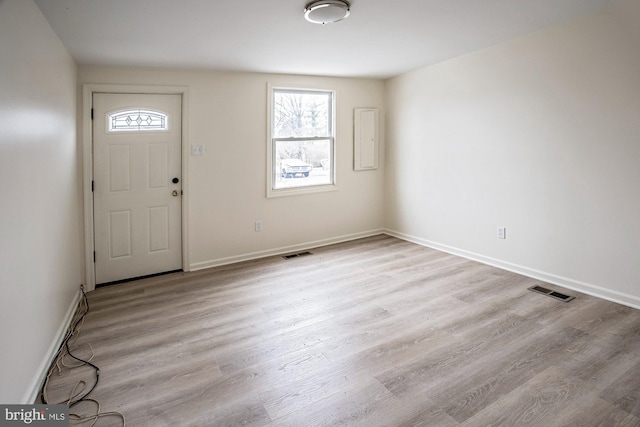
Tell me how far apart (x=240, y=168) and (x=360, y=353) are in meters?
2.82

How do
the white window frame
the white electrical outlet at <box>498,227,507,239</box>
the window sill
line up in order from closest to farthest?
the white electrical outlet at <box>498,227,507,239</box>
the white window frame
the window sill

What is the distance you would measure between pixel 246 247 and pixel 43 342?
2537 mm

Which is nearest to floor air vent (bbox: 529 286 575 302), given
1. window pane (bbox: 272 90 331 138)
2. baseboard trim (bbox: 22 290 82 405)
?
window pane (bbox: 272 90 331 138)

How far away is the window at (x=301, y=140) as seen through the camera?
487cm

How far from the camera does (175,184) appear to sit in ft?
13.9

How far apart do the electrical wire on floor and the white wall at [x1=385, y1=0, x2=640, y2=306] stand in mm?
3788

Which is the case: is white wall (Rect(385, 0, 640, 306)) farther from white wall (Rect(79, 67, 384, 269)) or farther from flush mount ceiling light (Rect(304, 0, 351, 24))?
flush mount ceiling light (Rect(304, 0, 351, 24))

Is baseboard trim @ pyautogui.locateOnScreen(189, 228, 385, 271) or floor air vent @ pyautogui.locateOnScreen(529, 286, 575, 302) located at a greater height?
baseboard trim @ pyautogui.locateOnScreen(189, 228, 385, 271)

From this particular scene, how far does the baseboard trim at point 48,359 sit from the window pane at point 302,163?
104 inches

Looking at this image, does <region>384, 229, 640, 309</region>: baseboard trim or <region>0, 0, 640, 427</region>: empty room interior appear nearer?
<region>0, 0, 640, 427</region>: empty room interior

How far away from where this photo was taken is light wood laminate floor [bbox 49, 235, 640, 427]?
1.97 metres

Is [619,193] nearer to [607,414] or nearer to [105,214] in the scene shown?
[607,414]

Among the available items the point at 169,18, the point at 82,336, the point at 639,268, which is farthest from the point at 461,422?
the point at 169,18

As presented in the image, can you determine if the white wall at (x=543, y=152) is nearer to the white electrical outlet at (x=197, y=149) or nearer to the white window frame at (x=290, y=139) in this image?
the white window frame at (x=290, y=139)
